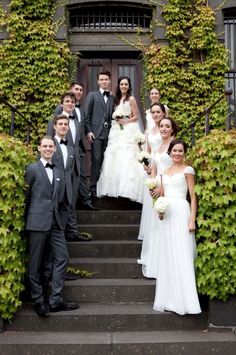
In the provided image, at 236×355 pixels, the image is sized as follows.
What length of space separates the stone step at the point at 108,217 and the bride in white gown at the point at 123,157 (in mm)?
363

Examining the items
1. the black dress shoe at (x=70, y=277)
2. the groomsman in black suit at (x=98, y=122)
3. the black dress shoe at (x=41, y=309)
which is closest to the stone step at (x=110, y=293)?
the black dress shoe at (x=70, y=277)

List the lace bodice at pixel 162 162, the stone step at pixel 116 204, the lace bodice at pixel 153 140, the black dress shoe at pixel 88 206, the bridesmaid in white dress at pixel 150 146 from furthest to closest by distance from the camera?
the stone step at pixel 116 204, the black dress shoe at pixel 88 206, the lace bodice at pixel 153 140, the bridesmaid in white dress at pixel 150 146, the lace bodice at pixel 162 162

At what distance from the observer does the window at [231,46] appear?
403 inches

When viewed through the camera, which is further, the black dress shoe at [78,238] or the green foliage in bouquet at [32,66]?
the green foliage in bouquet at [32,66]

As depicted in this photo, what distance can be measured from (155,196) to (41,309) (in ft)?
5.83

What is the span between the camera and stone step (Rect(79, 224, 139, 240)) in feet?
23.1

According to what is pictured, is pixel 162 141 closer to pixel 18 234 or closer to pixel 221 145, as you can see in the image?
pixel 221 145

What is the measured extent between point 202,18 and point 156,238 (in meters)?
5.58

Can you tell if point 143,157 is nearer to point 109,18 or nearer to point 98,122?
point 98,122

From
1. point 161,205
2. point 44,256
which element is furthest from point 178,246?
point 44,256

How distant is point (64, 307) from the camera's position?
5.57 meters

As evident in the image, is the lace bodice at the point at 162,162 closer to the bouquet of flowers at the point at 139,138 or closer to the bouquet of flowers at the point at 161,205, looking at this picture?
the bouquet of flowers at the point at 161,205

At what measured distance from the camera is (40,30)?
32.7 ft

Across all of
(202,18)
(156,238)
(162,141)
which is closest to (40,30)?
(202,18)
